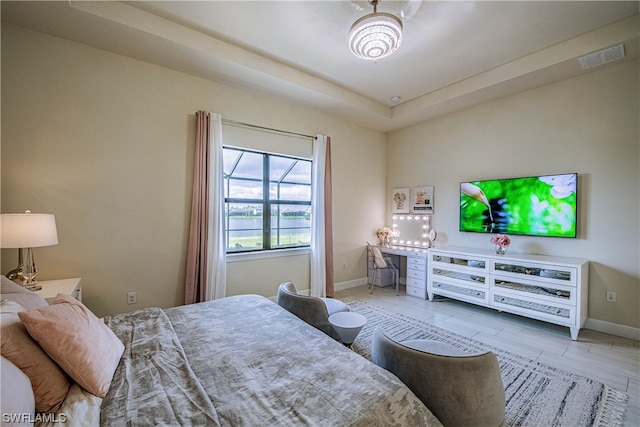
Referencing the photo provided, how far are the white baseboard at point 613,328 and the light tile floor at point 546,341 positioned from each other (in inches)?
2.6

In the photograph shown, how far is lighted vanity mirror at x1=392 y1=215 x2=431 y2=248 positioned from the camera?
4.62 m

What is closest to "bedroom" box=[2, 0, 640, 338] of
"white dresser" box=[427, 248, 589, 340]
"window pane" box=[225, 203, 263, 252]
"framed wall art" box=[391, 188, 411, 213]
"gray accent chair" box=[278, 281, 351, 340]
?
"window pane" box=[225, 203, 263, 252]

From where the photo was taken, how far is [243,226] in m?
3.75

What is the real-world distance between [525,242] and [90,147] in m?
5.01

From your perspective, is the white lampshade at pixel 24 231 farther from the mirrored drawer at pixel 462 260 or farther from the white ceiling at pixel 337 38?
the mirrored drawer at pixel 462 260

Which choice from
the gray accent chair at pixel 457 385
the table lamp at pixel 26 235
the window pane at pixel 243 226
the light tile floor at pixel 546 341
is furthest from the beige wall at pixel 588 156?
the table lamp at pixel 26 235

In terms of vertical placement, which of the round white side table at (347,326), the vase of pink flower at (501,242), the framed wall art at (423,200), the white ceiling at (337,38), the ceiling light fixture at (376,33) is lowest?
the round white side table at (347,326)

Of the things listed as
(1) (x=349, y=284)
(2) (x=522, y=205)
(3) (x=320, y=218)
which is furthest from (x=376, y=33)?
(1) (x=349, y=284)

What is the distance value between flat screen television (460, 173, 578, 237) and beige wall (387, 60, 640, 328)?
0.38 feet

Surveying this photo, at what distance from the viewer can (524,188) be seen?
137 inches

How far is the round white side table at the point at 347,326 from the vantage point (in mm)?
2289

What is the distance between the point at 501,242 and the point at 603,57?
2116 millimetres

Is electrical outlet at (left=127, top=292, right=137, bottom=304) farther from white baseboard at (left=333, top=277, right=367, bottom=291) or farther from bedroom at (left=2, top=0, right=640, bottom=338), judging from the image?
white baseboard at (left=333, top=277, right=367, bottom=291)

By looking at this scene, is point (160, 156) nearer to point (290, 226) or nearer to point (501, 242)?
point (290, 226)
